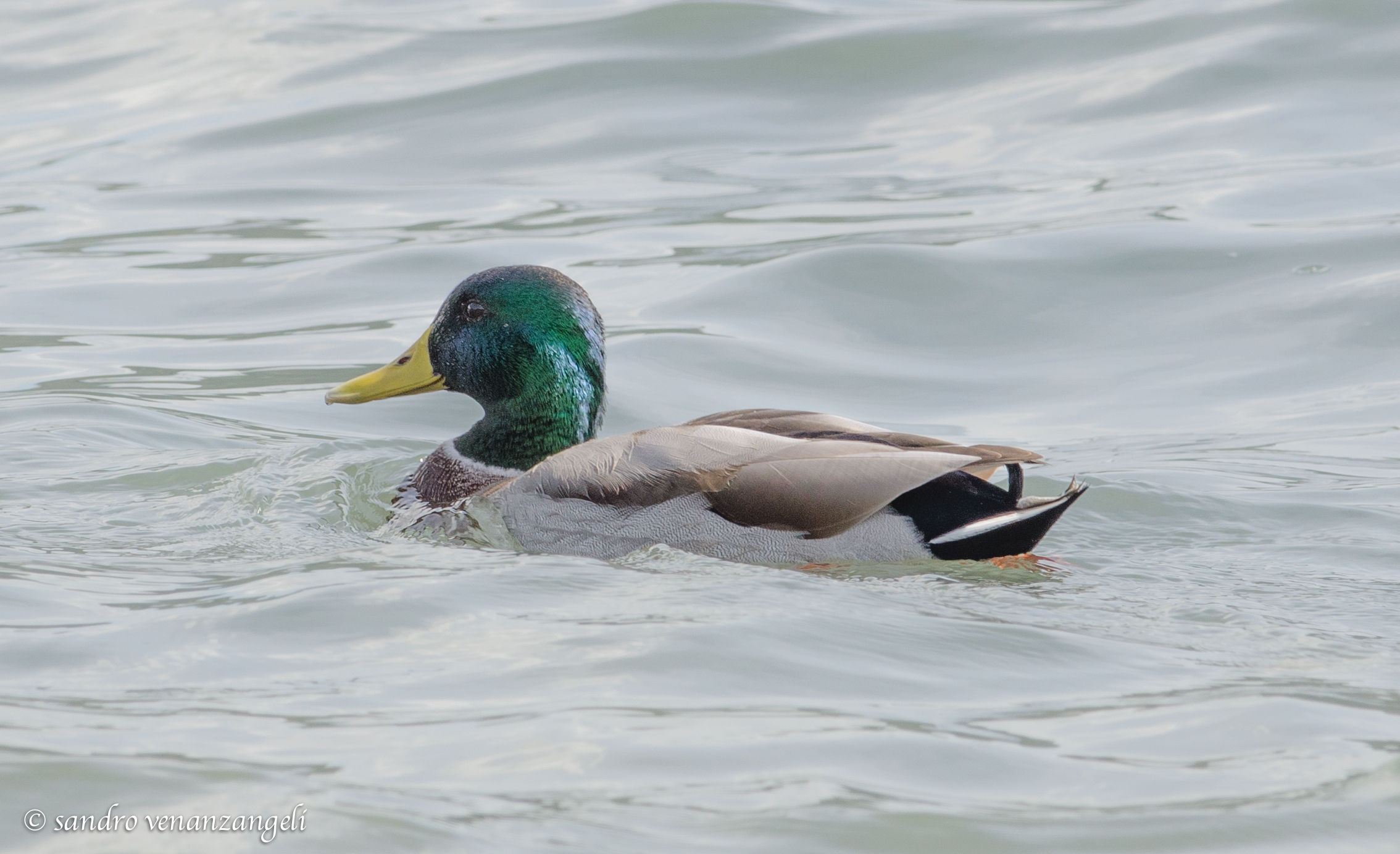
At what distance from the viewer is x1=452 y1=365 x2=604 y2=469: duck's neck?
19.9 feet

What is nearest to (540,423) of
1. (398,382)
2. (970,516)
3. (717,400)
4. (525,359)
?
(525,359)

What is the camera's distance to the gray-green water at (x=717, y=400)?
3.64m

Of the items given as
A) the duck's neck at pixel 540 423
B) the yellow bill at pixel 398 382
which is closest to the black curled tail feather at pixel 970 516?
the duck's neck at pixel 540 423

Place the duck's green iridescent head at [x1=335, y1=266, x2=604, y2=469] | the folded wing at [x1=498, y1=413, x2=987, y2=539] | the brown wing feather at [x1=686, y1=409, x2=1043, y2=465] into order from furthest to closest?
the duck's green iridescent head at [x1=335, y1=266, x2=604, y2=469], the folded wing at [x1=498, y1=413, x2=987, y2=539], the brown wing feather at [x1=686, y1=409, x2=1043, y2=465]

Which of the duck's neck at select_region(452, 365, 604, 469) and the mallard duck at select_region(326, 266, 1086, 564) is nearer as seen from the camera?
the mallard duck at select_region(326, 266, 1086, 564)

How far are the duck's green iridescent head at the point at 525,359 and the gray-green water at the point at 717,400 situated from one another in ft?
1.89

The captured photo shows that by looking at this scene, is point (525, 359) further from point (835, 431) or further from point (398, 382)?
point (835, 431)

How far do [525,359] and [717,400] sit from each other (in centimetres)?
212

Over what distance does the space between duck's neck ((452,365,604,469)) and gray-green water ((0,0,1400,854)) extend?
503 millimetres

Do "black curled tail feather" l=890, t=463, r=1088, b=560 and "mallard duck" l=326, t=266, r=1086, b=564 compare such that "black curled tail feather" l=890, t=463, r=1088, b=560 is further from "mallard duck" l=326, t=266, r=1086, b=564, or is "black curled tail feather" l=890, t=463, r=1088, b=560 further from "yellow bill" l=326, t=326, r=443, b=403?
"yellow bill" l=326, t=326, r=443, b=403

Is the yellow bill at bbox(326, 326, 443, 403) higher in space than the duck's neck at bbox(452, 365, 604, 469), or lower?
higher

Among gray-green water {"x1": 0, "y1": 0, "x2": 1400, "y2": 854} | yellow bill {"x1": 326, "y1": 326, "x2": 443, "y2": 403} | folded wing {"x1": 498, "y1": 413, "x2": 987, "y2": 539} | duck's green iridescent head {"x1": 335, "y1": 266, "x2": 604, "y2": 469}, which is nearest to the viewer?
gray-green water {"x1": 0, "y1": 0, "x2": 1400, "y2": 854}

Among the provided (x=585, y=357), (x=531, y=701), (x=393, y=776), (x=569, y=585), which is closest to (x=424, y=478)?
(x=585, y=357)

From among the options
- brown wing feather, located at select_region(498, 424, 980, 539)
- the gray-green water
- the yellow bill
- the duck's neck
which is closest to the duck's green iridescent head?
the duck's neck
